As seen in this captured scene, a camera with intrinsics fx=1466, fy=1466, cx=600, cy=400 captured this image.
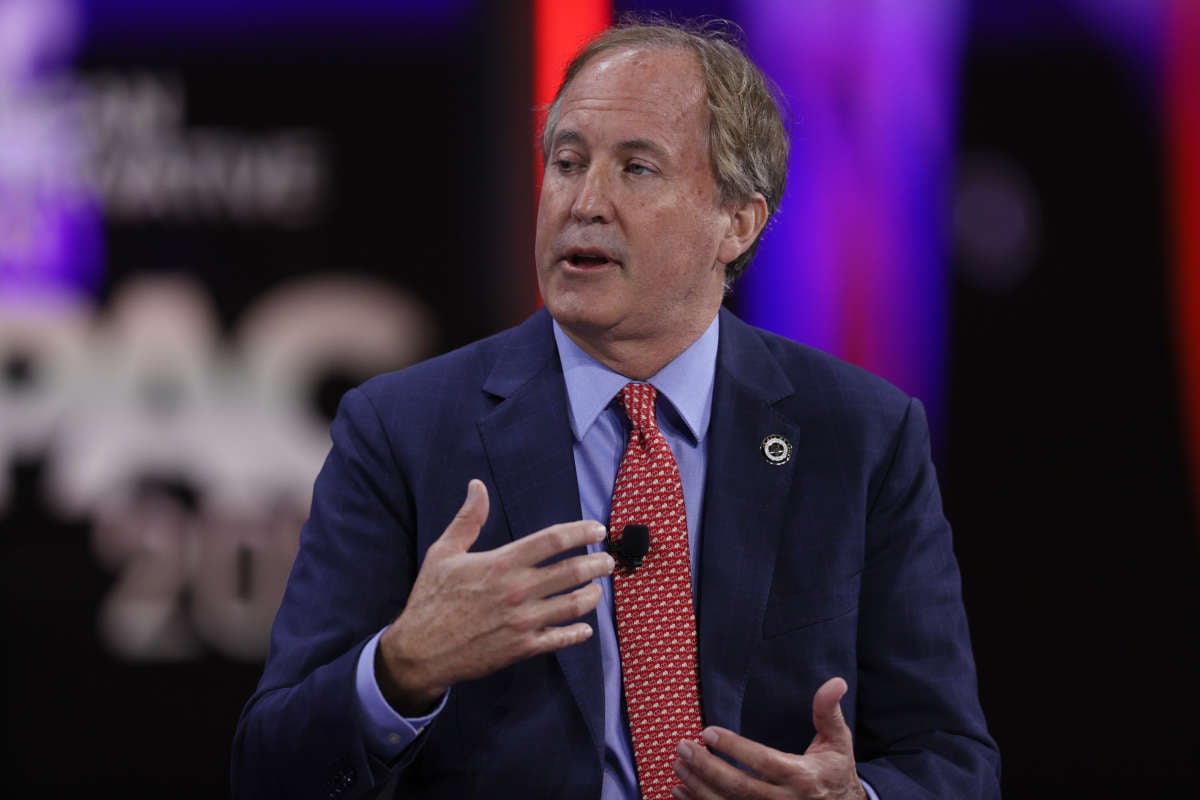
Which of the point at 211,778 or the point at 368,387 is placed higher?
the point at 368,387

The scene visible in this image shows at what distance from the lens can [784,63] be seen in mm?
3553

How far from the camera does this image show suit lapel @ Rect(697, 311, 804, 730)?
1.87 meters

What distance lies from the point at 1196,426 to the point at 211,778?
101 inches

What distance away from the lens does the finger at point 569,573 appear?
1579mm

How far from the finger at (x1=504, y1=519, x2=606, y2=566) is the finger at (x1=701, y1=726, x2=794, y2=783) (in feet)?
0.97

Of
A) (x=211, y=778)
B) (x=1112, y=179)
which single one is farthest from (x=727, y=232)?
(x=211, y=778)

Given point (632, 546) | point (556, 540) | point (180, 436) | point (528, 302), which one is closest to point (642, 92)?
point (632, 546)

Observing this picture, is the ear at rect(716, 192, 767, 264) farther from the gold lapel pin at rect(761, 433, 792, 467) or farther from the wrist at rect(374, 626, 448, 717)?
the wrist at rect(374, 626, 448, 717)

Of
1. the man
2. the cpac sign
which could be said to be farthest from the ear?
the cpac sign

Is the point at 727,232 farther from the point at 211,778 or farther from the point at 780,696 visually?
the point at 211,778

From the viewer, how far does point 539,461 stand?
1922 mm

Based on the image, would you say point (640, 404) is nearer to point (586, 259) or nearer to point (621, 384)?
point (621, 384)

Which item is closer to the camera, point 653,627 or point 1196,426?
point 653,627

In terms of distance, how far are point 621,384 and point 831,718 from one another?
0.55m
